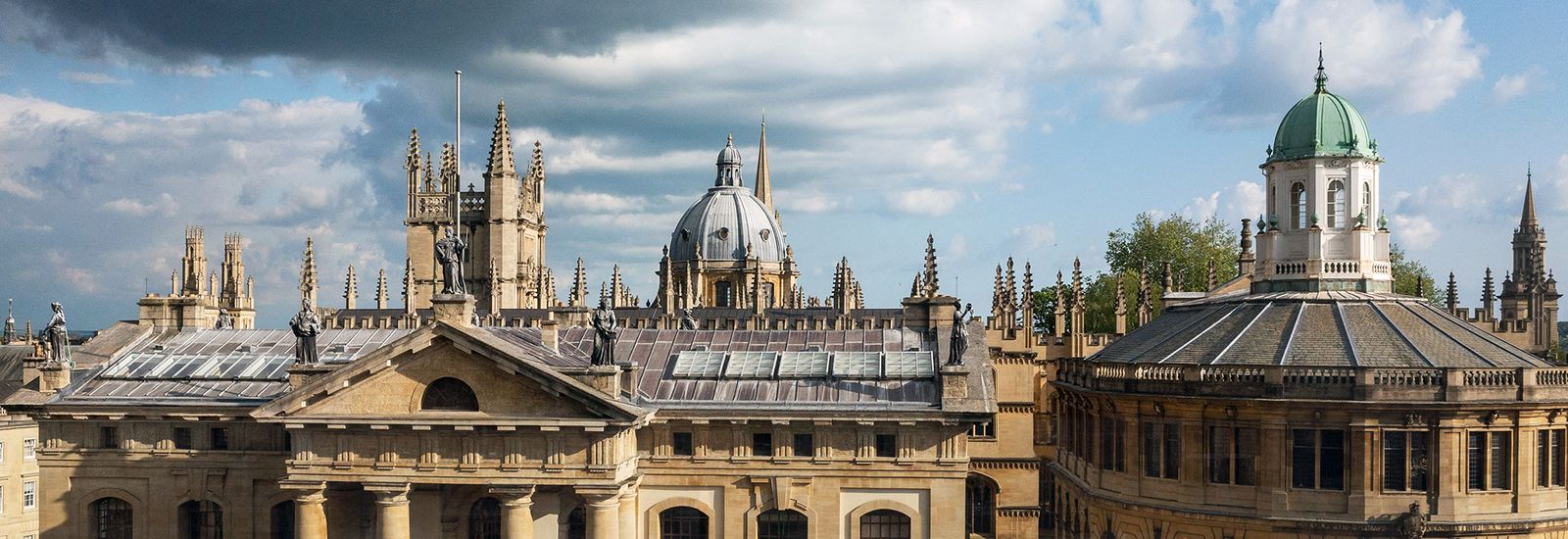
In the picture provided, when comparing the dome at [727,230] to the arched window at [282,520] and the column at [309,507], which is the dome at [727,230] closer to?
the arched window at [282,520]

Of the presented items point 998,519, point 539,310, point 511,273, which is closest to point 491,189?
point 511,273

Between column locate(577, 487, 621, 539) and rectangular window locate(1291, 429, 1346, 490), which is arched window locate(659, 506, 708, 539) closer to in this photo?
column locate(577, 487, 621, 539)

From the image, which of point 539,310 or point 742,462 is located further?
point 539,310

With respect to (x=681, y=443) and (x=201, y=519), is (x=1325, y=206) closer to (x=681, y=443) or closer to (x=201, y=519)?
(x=681, y=443)

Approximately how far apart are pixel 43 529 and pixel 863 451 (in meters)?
30.3

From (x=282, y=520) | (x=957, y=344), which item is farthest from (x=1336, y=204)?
(x=282, y=520)

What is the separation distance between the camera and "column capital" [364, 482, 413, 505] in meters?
42.3

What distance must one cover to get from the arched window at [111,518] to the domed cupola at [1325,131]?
159 feet

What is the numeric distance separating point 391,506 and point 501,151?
72252 mm

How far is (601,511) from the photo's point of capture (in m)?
41.6

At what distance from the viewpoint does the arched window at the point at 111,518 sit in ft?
159

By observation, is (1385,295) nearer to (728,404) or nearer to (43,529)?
(728,404)

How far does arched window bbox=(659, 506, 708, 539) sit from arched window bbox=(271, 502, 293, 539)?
13740mm

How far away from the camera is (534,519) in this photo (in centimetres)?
4406
